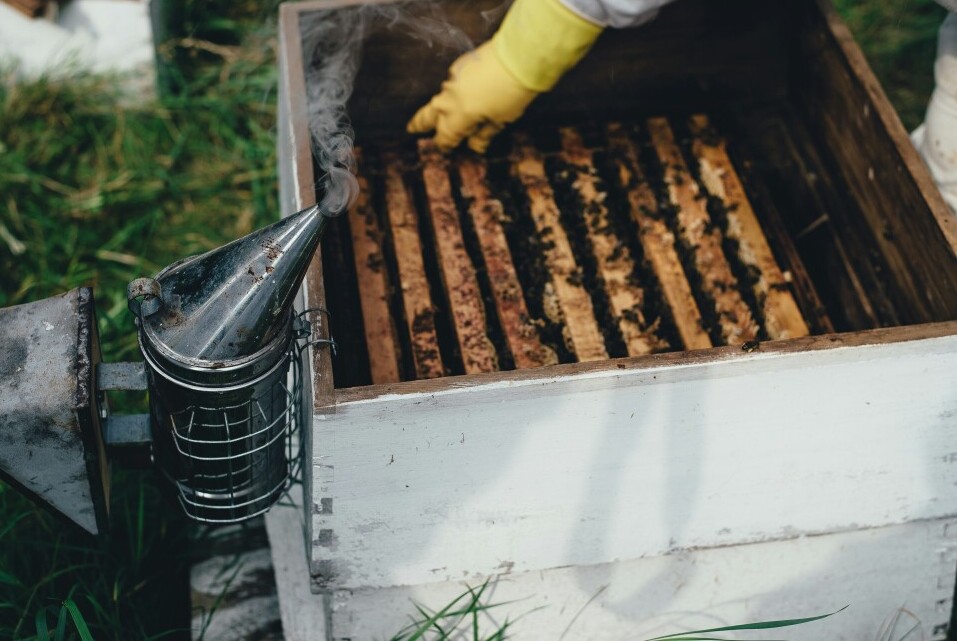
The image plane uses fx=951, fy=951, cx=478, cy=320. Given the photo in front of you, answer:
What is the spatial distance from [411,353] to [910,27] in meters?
2.56

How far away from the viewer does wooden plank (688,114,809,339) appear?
2191 millimetres

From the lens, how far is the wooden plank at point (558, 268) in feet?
7.00

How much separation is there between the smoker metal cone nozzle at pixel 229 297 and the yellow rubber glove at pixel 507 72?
0.86 meters

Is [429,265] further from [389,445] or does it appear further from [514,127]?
[389,445]

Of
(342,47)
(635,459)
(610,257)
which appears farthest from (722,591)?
(342,47)

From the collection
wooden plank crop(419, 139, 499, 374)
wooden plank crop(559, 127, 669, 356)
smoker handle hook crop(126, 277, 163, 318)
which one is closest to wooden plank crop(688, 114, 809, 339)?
wooden plank crop(559, 127, 669, 356)

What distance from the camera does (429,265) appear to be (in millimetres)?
2332

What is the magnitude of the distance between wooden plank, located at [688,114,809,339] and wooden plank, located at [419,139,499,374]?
2.14ft

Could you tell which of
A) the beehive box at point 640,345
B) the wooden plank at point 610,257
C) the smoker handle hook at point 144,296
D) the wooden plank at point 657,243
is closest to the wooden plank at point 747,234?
the beehive box at point 640,345

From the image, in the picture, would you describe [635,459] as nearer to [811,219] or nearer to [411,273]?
[411,273]

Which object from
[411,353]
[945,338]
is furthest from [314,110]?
[945,338]

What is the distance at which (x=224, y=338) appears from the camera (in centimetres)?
149

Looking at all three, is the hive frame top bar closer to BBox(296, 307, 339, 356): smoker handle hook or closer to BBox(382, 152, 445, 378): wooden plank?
BBox(296, 307, 339, 356): smoker handle hook

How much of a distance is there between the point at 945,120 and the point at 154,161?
233cm
